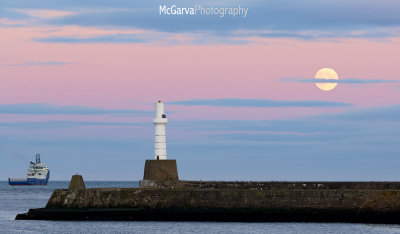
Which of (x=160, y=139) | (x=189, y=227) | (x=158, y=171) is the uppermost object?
(x=160, y=139)

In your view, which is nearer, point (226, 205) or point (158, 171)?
point (226, 205)

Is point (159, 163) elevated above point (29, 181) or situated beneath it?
situated beneath

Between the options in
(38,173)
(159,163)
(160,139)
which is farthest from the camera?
(38,173)

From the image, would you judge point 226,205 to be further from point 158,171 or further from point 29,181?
point 29,181

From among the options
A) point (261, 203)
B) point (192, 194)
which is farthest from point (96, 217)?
point (261, 203)

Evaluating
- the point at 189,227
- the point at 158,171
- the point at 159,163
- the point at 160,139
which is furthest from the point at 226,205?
the point at 160,139

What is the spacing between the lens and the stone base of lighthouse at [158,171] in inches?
2222

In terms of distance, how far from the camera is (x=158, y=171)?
56.4 metres

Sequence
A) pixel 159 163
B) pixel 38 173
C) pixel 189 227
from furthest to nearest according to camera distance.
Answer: pixel 38 173 < pixel 159 163 < pixel 189 227

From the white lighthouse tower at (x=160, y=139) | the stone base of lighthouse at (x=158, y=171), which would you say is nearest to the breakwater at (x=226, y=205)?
the stone base of lighthouse at (x=158, y=171)

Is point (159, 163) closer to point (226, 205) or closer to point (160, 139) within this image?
point (160, 139)

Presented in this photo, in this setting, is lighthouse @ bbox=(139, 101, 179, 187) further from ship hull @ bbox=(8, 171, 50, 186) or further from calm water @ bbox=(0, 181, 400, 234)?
ship hull @ bbox=(8, 171, 50, 186)

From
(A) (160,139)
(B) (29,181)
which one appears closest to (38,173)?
(B) (29,181)

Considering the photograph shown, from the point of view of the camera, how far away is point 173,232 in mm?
45469
